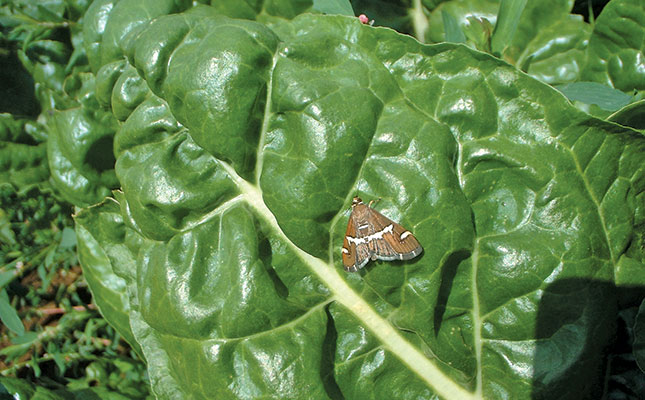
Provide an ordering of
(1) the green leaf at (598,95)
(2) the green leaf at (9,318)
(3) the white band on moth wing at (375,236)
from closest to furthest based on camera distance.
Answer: (3) the white band on moth wing at (375,236), (1) the green leaf at (598,95), (2) the green leaf at (9,318)

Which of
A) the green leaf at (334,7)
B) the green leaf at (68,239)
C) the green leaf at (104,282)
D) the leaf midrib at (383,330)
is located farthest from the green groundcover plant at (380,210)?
the green leaf at (68,239)

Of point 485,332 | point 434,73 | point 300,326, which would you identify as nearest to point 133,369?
point 300,326

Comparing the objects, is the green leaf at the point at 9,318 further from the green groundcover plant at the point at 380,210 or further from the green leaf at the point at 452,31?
the green leaf at the point at 452,31

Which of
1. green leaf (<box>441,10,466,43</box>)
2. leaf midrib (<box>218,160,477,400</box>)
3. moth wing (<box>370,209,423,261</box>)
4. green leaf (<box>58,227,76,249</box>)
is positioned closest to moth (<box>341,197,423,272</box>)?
moth wing (<box>370,209,423,261</box>)

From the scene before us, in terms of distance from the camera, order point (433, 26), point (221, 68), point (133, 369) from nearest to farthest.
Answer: point (221, 68)
point (433, 26)
point (133, 369)

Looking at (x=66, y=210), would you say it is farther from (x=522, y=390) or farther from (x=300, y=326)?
(x=522, y=390)

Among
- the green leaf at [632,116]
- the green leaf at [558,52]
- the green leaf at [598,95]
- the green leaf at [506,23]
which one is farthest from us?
the green leaf at [558,52]
